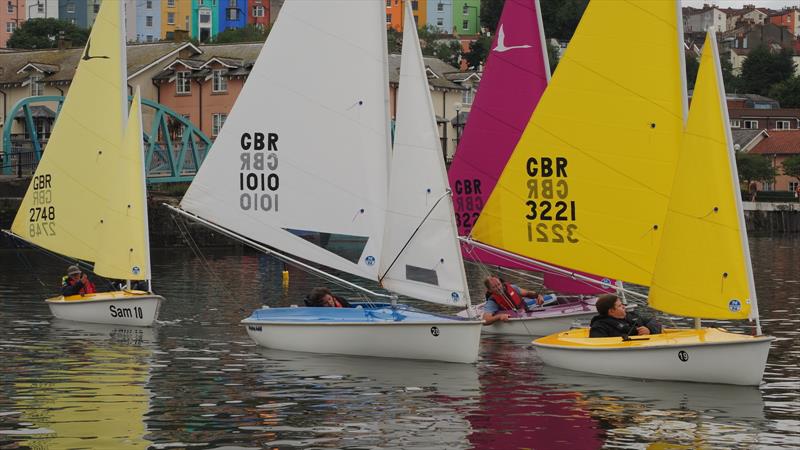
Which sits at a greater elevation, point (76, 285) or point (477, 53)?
point (477, 53)

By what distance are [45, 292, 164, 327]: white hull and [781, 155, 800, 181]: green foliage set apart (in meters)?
107

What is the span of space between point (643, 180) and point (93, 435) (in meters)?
12.0

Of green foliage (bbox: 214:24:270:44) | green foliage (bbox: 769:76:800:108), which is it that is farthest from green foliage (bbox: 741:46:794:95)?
green foliage (bbox: 214:24:270:44)

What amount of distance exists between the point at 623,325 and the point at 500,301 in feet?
22.9

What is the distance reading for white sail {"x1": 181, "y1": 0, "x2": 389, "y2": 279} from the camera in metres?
28.8

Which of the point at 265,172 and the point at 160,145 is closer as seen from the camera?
the point at 265,172

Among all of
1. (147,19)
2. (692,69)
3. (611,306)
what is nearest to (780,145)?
(692,69)

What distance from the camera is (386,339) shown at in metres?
28.5

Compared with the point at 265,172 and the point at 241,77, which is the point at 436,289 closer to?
the point at 265,172

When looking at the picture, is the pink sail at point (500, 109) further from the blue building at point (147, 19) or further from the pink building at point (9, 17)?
the pink building at point (9, 17)

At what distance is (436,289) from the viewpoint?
2764 centimetres

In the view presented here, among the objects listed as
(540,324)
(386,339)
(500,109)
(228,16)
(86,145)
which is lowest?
(540,324)

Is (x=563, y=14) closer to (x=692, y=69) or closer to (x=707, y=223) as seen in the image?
(x=692, y=69)

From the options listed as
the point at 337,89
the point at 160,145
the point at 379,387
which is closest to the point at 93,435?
the point at 379,387
